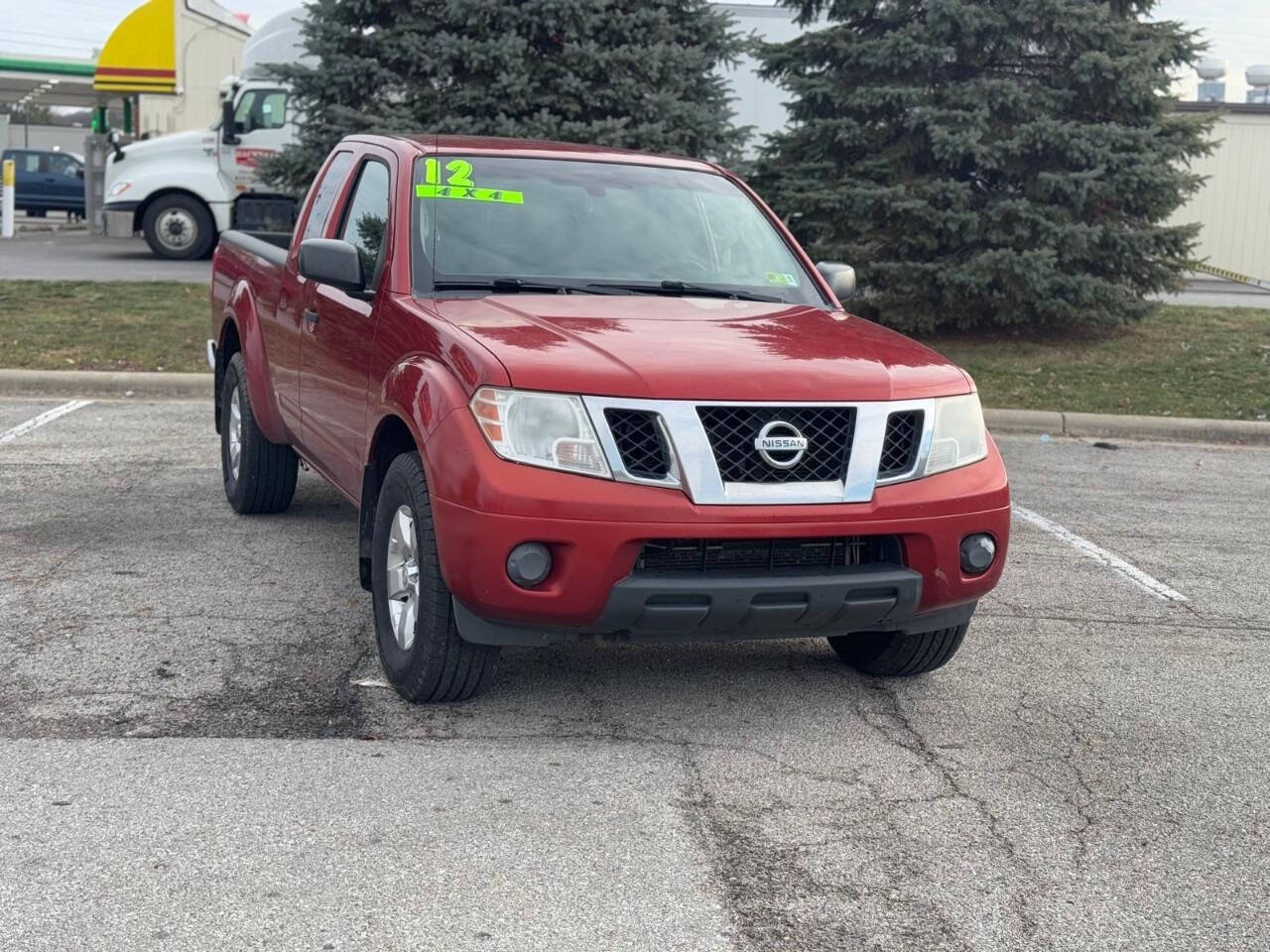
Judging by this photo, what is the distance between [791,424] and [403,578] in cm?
134

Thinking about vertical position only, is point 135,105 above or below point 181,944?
above

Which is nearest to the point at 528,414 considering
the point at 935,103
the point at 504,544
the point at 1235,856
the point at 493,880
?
the point at 504,544

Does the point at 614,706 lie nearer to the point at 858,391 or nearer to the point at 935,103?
the point at 858,391

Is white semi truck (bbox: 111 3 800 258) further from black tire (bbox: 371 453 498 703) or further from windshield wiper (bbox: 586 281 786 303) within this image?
black tire (bbox: 371 453 498 703)

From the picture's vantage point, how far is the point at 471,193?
5.71 m

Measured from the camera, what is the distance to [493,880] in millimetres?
3627

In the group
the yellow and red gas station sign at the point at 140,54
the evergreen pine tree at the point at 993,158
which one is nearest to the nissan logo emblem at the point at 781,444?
the evergreen pine tree at the point at 993,158

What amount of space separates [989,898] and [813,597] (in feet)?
3.56

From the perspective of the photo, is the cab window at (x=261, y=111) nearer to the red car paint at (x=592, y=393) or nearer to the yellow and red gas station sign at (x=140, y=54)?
the yellow and red gas station sign at (x=140, y=54)

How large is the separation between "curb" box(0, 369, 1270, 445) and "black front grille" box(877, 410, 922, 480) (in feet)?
23.3

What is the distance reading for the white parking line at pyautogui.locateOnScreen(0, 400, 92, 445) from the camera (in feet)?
32.0

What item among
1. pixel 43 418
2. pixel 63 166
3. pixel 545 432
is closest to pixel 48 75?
pixel 63 166

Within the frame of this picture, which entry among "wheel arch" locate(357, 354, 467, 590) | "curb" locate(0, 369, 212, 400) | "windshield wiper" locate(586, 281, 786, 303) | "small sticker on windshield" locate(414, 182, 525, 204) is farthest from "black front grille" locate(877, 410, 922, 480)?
"curb" locate(0, 369, 212, 400)

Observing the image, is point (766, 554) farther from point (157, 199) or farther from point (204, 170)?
point (157, 199)
